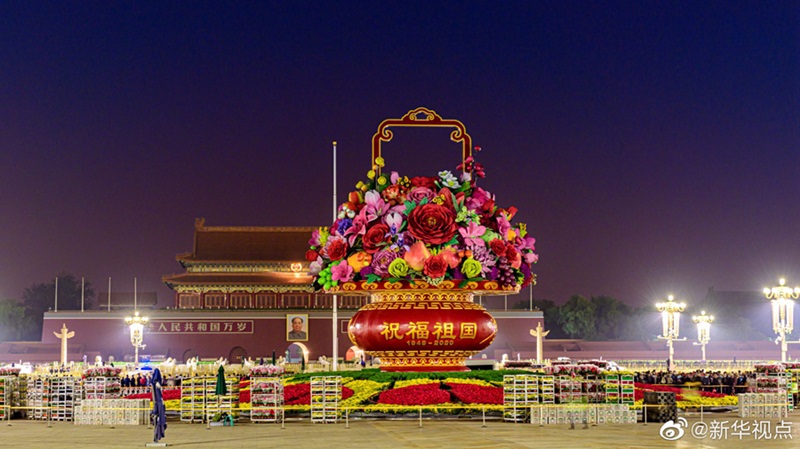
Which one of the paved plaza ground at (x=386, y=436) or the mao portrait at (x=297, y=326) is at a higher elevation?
the mao portrait at (x=297, y=326)

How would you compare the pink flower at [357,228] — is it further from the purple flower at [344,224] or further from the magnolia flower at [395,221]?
the magnolia flower at [395,221]

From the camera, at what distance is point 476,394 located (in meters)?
17.6

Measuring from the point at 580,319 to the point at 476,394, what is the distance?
2281 inches

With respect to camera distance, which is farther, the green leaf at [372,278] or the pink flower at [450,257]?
the green leaf at [372,278]

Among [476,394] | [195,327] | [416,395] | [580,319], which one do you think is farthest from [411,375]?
[580,319]

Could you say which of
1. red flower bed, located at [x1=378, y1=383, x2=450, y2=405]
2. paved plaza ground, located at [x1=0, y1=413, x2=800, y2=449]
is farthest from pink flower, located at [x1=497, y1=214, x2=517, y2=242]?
paved plaza ground, located at [x1=0, y1=413, x2=800, y2=449]

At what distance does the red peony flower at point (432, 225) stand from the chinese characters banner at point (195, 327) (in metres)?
44.3

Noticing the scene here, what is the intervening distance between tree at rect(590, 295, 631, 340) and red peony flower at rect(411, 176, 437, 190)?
5780cm

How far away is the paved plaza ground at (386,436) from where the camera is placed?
46.0 ft

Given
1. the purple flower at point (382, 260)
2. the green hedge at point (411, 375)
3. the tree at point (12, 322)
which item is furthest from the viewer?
the tree at point (12, 322)

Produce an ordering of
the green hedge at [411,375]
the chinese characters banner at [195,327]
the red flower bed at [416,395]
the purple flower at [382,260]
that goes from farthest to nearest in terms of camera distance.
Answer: the chinese characters banner at [195,327] → the green hedge at [411,375] → the purple flower at [382,260] → the red flower bed at [416,395]

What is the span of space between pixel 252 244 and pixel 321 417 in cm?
4759

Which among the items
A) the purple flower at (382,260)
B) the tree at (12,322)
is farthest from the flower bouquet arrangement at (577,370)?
the tree at (12,322)

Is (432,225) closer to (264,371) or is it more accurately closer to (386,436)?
Answer: (264,371)
